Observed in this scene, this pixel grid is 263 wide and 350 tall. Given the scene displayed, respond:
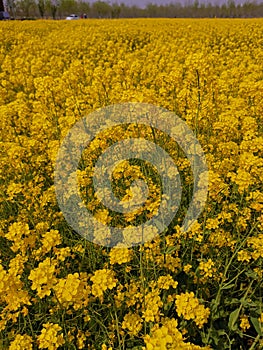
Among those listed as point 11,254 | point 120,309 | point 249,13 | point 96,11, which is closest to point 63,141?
point 11,254

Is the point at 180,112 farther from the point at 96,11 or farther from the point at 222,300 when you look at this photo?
the point at 96,11

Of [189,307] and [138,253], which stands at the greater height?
[189,307]

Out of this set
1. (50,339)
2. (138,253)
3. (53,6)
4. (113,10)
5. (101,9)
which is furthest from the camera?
(101,9)

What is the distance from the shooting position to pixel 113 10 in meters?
53.2

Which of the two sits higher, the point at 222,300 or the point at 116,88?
the point at 116,88

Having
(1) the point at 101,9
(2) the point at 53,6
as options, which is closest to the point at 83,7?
(1) the point at 101,9

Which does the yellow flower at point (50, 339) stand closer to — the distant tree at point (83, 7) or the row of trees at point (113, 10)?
the row of trees at point (113, 10)

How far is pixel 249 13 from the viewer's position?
4819 centimetres

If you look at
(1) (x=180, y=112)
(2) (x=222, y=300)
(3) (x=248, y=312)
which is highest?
(1) (x=180, y=112)

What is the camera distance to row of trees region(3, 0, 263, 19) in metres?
47.8

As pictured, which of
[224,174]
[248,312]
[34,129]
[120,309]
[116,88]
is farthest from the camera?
[116,88]

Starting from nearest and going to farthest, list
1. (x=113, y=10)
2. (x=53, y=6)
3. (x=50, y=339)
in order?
1. (x=50, y=339)
2. (x=53, y=6)
3. (x=113, y=10)

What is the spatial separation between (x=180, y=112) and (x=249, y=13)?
5193cm

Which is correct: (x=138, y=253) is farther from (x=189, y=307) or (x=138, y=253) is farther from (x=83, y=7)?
(x=83, y=7)
